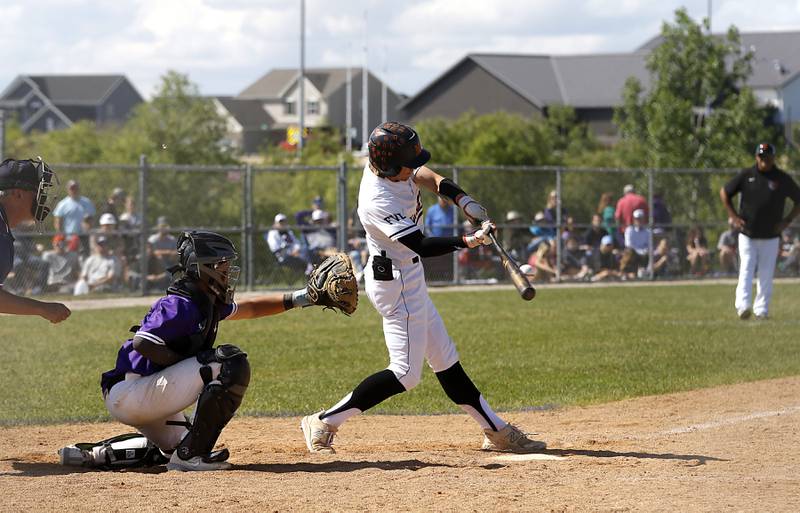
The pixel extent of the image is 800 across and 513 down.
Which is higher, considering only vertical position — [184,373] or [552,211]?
[552,211]

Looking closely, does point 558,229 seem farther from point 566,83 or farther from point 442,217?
point 566,83

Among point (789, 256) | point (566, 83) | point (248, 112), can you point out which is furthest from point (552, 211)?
point (566, 83)

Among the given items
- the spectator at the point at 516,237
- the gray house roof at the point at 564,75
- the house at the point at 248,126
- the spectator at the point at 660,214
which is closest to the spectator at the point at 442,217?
the spectator at the point at 516,237

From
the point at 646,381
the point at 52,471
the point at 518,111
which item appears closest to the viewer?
the point at 52,471

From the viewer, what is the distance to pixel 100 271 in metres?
18.7

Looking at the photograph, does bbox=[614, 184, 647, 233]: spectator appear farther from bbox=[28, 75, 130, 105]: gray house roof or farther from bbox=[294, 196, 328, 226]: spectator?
bbox=[28, 75, 130, 105]: gray house roof

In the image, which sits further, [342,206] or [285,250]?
[342,206]

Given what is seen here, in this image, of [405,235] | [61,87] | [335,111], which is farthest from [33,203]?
[61,87]

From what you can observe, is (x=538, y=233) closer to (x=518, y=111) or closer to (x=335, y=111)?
(x=335, y=111)

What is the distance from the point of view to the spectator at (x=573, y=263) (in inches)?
868

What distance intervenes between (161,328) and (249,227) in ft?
44.6

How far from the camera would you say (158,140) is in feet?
130

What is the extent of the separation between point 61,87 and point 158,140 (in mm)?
69367

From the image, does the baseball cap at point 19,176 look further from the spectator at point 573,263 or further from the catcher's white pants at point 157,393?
the spectator at point 573,263
